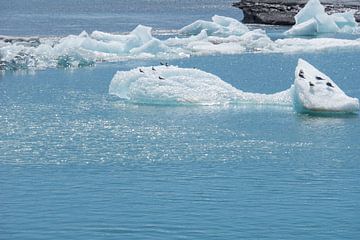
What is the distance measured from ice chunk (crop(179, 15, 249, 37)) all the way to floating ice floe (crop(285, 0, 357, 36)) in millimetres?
2821

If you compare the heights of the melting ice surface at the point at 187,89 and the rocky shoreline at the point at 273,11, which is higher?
the melting ice surface at the point at 187,89

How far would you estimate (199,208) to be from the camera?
15922 millimetres

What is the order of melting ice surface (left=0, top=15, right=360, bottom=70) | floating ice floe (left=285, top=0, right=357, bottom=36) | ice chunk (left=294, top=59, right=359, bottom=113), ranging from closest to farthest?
1. ice chunk (left=294, top=59, right=359, bottom=113)
2. melting ice surface (left=0, top=15, right=360, bottom=70)
3. floating ice floe (left=285, top=0, right=357, bottom=36)

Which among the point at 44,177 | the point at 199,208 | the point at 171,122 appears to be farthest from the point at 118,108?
the point at 199,208

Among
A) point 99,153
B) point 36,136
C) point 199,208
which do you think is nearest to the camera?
point 199,208

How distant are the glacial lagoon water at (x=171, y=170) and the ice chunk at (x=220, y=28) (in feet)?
50.5

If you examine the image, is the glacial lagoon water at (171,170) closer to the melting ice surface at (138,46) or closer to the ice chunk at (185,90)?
the ice chunk at (185,90)

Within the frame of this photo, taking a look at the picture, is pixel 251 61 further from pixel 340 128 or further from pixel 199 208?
pixel 199 208

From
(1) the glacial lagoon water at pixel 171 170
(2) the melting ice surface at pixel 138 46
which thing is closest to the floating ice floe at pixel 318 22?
(2) the melting ice surface at pixel 138 46

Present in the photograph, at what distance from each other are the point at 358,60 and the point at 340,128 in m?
14.2

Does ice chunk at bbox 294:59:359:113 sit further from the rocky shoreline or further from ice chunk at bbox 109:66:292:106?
the rocky shoreline

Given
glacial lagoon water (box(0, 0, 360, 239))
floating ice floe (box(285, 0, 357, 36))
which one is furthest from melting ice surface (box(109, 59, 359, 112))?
floating ice floe (box(285, 0, 357, 36))

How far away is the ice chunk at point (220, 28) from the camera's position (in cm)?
4391

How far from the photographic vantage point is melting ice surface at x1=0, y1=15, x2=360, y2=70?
113ft
